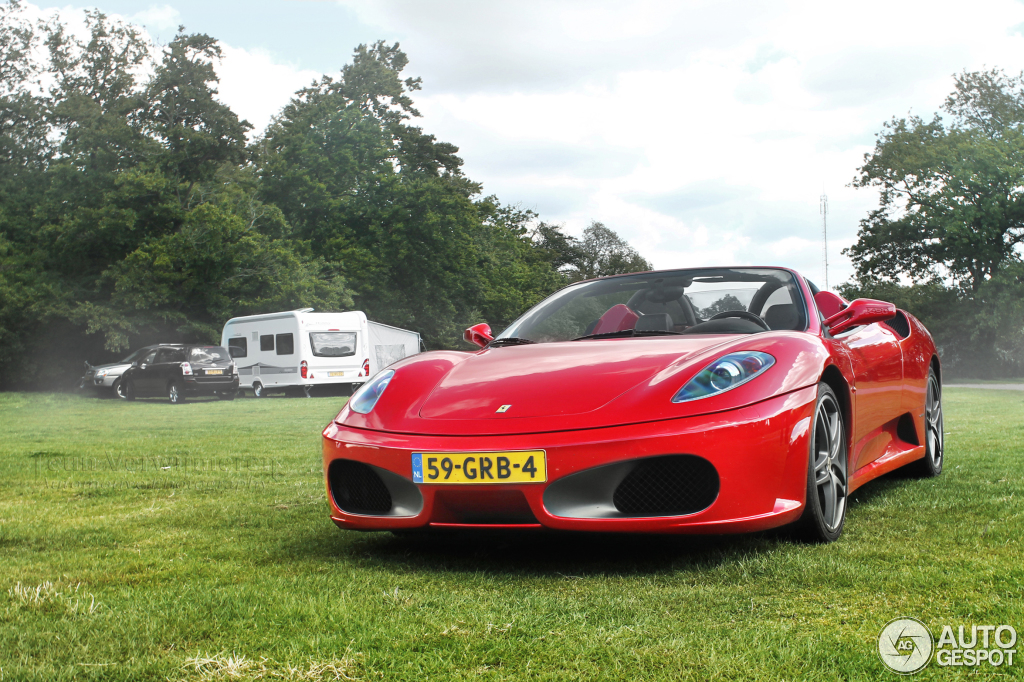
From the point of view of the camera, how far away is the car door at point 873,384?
4414mm

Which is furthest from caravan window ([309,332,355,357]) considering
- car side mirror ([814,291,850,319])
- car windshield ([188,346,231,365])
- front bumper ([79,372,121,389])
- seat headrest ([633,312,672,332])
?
seat headrest ([633,312,672,332])

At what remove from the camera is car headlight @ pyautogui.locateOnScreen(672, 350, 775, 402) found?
3.39 metres

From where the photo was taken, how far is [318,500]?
5.32 metres

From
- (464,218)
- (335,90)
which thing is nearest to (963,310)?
(464,218)

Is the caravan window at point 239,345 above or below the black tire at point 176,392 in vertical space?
above

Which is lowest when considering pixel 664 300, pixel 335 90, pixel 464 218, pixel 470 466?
pixel 470 466

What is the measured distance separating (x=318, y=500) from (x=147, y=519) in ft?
3.04

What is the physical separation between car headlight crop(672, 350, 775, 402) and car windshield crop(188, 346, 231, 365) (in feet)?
73.1

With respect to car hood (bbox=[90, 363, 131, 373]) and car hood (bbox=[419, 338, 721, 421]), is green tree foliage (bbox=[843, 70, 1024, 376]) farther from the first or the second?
car hood (bbox=[419, 338, 721, 421])

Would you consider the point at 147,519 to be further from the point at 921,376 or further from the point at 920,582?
the point at 921,376

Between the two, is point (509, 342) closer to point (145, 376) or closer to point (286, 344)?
point (145, 376)

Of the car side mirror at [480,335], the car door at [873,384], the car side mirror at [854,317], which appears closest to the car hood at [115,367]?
the car side mirror at [480,335]

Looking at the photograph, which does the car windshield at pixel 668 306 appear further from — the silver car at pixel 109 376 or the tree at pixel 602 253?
the tree at pixel 602 253

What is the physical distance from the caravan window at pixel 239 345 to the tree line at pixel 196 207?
4.90 meters
